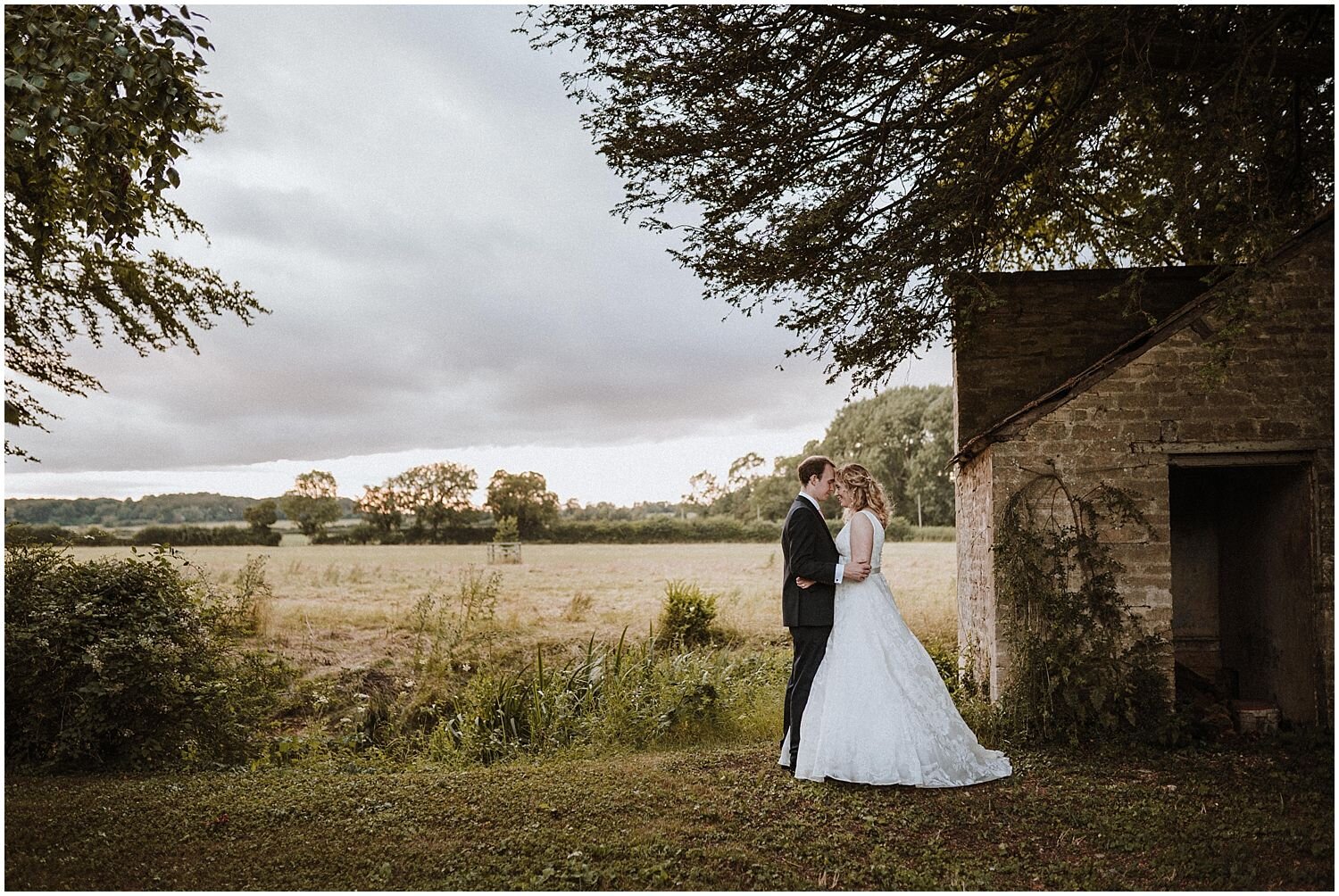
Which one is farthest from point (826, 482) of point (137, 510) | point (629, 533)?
point (629, 533)

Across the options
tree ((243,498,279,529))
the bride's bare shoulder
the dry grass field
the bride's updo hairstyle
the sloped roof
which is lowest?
the dry grass field

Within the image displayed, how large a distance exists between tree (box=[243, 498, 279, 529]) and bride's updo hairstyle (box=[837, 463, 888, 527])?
26.2 metres

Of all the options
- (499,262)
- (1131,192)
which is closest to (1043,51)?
(1131,192)

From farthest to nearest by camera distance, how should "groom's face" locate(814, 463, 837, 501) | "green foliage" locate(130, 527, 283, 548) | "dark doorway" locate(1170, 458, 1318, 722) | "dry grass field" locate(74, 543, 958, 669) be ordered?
"green foliage" locate(130, 527, 283, 548) → "dry grass field" locate(74, 543, 958, 669) → "dark doorway" locate(1170, 458, 1318, 722) → "groom's face" locate(814, 463, 837, 501)

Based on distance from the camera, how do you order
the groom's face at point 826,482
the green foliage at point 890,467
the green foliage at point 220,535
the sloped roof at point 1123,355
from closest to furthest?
the groom's face at point 826,482, the sloped roof at point 1123,355, the green foliage at point 220,535, the green foliage at point 890,467

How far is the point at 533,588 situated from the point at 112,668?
1553 centimetres

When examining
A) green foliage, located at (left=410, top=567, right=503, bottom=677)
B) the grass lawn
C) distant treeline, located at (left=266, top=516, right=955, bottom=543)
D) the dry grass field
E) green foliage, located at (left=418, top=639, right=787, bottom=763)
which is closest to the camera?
the grass lawn

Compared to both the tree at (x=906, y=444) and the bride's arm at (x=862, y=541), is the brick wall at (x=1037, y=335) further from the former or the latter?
the tree at (x=906, y=444)

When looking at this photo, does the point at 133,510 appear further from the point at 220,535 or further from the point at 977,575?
the point at 977,575

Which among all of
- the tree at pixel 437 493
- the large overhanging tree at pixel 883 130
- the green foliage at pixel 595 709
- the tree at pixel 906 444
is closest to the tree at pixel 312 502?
the tree at pixel 437 493

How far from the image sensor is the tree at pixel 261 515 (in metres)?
27.2

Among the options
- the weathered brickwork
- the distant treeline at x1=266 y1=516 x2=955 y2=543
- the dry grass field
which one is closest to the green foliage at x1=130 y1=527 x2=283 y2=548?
the dry grass field

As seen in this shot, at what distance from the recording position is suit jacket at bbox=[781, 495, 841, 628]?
574cm

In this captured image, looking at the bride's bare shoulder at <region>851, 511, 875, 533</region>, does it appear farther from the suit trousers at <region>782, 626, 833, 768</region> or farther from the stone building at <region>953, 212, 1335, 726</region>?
the stone building at <region>953, 212, 1335, 726</region>
